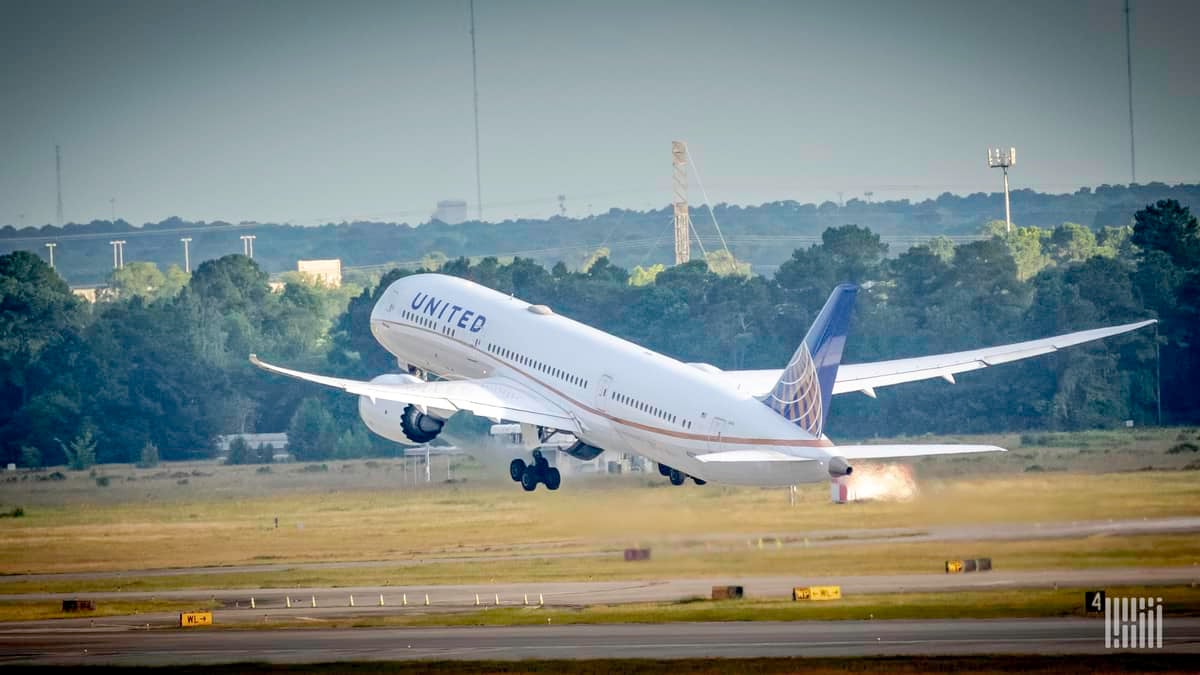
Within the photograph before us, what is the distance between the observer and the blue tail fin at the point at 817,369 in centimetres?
5725

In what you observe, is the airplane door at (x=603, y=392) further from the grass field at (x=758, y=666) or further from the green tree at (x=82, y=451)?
the green tree at (x=82, y=451)

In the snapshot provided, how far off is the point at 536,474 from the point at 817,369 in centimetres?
1557

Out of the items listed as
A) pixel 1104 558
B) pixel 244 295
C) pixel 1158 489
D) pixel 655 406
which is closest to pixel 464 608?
pixel 655 406

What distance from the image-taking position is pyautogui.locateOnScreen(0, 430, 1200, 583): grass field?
2459 inches

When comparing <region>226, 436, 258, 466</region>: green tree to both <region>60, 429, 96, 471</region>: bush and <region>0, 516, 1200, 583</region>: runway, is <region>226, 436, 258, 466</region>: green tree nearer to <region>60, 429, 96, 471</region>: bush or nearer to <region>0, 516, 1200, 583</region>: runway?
<region>60, 429, 96, 471</region>: bush

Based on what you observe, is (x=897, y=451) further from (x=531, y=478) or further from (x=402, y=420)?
(x=402, y=420)

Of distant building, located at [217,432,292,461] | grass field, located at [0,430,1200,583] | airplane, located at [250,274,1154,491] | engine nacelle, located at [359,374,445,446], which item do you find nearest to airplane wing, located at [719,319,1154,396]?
airplane, located at [250,274,1154,491]

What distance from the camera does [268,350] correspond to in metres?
137

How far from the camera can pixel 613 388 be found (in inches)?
2571

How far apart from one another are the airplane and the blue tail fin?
0.04m

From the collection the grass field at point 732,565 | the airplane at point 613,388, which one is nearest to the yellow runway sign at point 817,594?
the grass field at point 732,565

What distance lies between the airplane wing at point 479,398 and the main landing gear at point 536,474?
210 cm

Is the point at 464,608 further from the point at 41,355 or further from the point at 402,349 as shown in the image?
the point at 41,355

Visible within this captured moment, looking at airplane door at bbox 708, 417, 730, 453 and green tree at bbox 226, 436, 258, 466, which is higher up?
airplane door at bbox 708, 417, 730, 453
